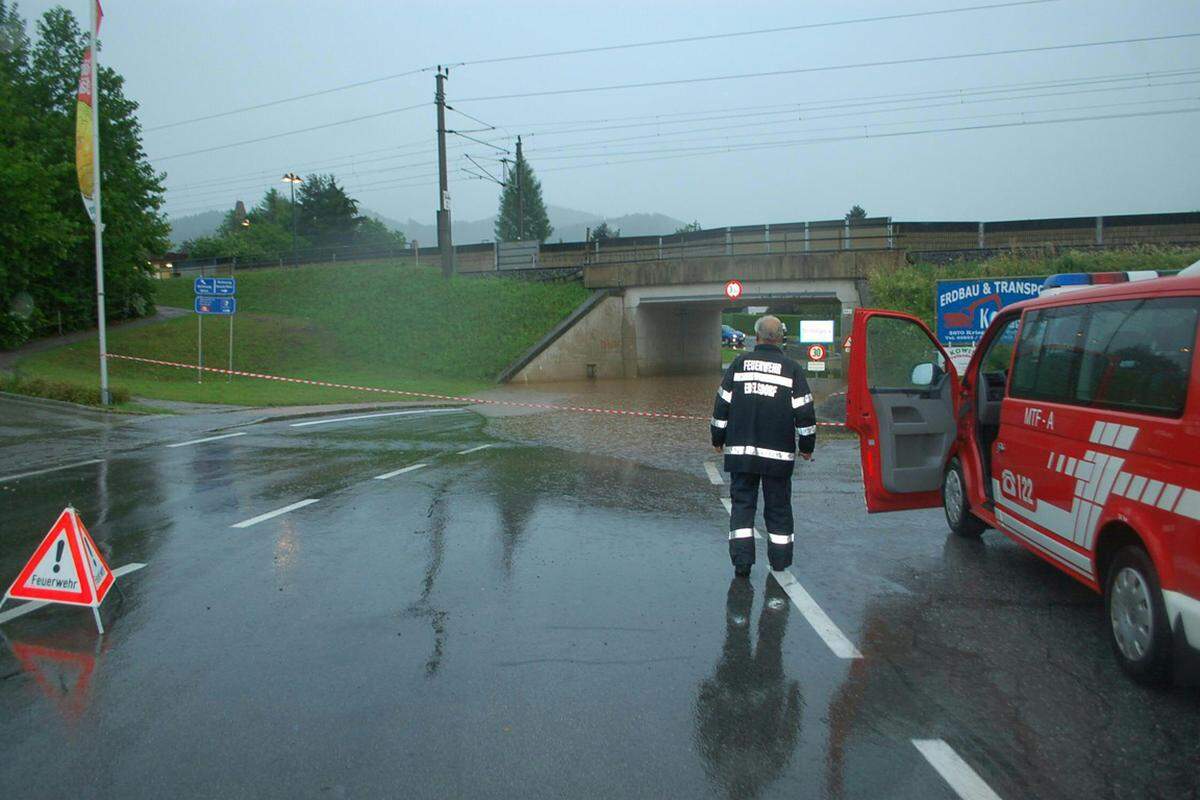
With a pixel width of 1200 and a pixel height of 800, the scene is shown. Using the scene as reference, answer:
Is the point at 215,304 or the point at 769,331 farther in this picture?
the point at 215,304

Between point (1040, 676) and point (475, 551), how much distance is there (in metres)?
4.22

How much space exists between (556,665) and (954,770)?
2.03m

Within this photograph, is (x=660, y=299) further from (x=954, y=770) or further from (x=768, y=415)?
(x=954, y=770)

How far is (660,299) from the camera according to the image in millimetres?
33031

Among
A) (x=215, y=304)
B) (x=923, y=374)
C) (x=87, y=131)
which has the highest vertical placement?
(x=87, y=131)

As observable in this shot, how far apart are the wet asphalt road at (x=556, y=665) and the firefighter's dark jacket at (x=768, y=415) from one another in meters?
0.89

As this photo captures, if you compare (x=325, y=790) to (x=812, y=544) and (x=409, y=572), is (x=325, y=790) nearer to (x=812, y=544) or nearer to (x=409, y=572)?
(x=409, y=572)

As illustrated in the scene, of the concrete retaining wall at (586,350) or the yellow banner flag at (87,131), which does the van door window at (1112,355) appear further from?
the concrete retaining wall at (586,350)

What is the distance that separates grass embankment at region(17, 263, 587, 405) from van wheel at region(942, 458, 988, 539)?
18571 millimetres

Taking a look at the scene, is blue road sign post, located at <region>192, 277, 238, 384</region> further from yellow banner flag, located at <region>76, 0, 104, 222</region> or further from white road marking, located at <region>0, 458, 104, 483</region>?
white road marking, located at <region>0, 458, 104, 483</region>

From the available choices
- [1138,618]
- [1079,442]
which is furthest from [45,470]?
[1138,618]

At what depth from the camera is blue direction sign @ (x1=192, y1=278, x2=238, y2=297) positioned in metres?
25.7

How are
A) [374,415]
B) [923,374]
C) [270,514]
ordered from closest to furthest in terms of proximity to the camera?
[923,374], [270,514], [374,415]

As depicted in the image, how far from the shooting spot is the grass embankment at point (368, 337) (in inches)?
1100
